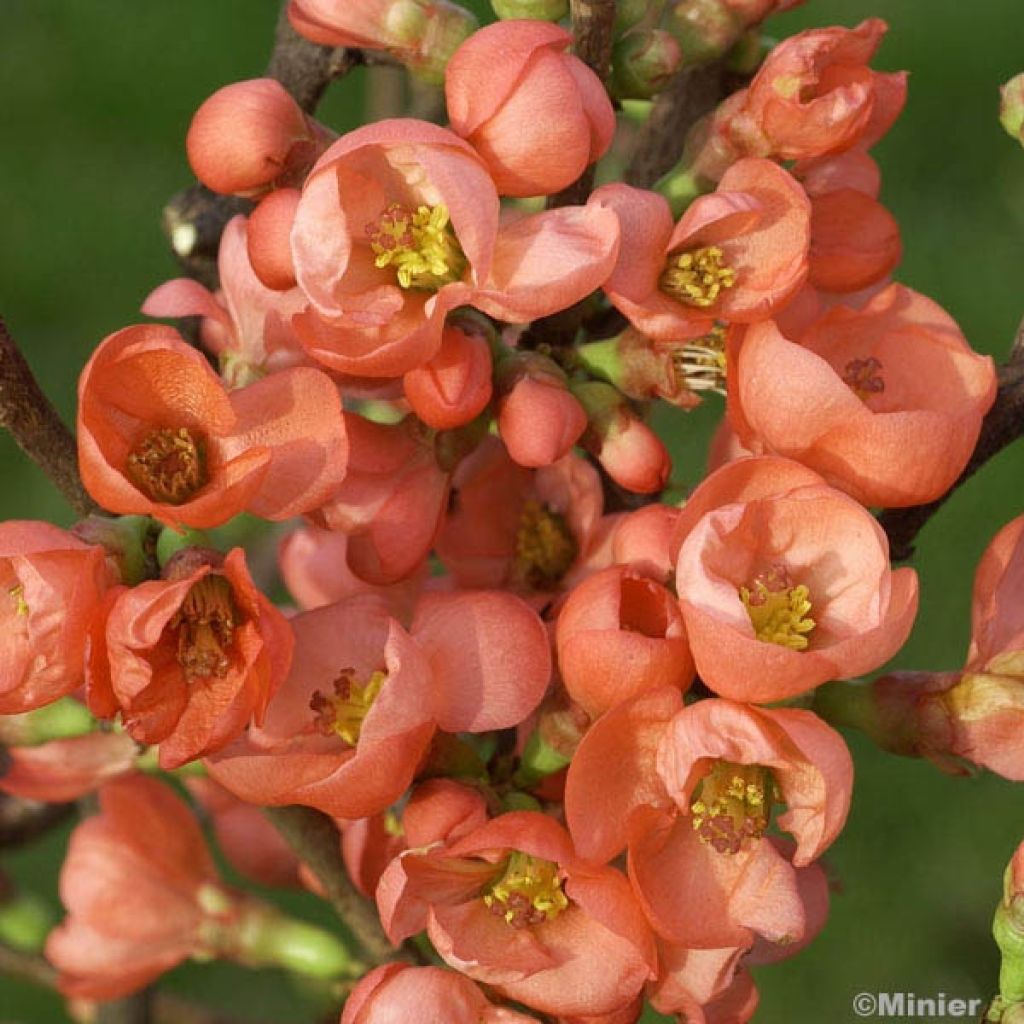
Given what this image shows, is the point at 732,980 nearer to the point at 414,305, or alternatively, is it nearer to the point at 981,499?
the point at 414,305

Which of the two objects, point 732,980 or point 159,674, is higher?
point 159,674

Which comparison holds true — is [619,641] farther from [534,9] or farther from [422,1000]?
[534,9]

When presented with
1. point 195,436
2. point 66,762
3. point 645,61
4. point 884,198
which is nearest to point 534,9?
point 645,61

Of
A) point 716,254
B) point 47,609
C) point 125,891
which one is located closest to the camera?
point 47,609

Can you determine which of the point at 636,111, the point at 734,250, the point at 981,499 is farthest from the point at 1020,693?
the point at 981,499

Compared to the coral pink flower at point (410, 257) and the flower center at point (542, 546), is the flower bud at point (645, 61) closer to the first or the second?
the coral pink flower at point (410, 257)

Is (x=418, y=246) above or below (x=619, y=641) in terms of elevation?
above

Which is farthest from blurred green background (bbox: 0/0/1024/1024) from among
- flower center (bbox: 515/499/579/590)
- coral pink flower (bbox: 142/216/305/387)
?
coral pink flower (bbox: 142/216/305/387)
